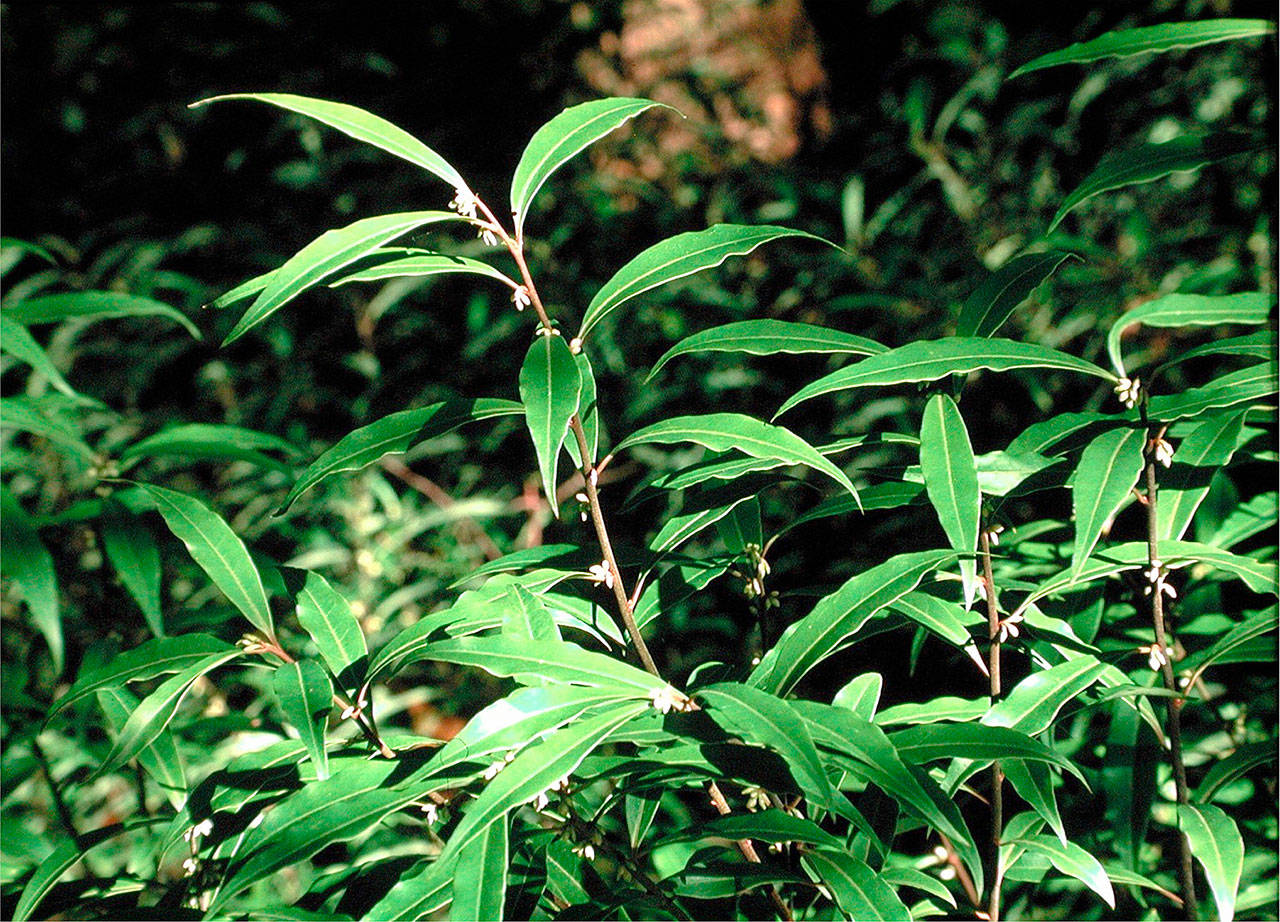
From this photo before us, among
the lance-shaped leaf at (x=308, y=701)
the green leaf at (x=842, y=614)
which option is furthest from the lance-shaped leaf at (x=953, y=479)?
the lance-shaped leaf at (x=308, y=701)

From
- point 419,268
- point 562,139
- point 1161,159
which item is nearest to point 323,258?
point 419,268

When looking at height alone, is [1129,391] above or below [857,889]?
above

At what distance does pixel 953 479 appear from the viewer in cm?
61

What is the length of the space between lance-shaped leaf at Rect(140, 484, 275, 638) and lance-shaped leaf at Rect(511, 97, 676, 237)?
0.94 ft

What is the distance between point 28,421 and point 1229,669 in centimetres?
126

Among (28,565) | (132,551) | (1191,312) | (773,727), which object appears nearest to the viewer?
(773,727)

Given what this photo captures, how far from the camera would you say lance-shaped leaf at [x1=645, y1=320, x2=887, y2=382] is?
0.63m

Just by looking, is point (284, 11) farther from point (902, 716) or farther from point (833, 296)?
point (902, 716)

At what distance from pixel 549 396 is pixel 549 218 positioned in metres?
1.71

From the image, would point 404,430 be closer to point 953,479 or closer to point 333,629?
point 333,629

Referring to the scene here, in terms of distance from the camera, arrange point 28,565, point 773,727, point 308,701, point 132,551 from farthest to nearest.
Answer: point 132,551, point 28,565, point 308,701, point 773,727

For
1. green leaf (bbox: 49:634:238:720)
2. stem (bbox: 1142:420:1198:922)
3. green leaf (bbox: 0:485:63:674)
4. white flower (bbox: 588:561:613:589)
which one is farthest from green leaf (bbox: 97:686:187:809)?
stem (bbox: 1142:420:1198:922)

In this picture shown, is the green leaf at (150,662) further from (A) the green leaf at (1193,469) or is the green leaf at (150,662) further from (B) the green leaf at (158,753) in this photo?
(A) the green leaf at (1193,469)

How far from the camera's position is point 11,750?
129 cm
